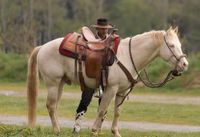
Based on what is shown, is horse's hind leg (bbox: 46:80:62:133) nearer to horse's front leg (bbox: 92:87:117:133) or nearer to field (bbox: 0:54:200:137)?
field (bbox: 0:54:200:137)

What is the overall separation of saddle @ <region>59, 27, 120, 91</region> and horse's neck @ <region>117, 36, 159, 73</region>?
21 cm

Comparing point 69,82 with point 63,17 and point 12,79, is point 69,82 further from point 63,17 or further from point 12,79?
point 63,17

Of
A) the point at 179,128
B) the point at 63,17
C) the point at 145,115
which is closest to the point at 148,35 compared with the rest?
the point at 179,128

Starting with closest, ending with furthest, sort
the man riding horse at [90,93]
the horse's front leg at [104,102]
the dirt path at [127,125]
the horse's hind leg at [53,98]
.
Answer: the horse's front leg at [104,102] < the man riding horse at [90,93] < the horse's hind leg at [53,98] < the dirt path at [127,125]

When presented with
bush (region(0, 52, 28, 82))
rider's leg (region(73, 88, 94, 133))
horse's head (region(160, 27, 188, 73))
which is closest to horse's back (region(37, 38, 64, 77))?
rider's leg (region(73, 88, 94, 133))

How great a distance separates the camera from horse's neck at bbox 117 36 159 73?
474 inches

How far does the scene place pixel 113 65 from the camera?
470 inches

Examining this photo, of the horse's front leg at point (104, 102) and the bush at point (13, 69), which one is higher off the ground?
the horse's front leg at point (104, 102)

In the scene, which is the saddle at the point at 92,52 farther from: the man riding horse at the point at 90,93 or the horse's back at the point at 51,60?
the horse's back at the point at 51,60

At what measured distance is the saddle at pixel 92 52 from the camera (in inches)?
470

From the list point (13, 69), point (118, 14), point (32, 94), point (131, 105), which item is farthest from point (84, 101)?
point (118, 14)

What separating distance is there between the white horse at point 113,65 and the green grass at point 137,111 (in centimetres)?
449

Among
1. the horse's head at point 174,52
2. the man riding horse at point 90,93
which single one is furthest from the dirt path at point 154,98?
the horse's head at point 174,52

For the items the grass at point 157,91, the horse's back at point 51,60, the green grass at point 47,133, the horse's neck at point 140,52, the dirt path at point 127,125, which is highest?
the horse's neck at point 140,52
